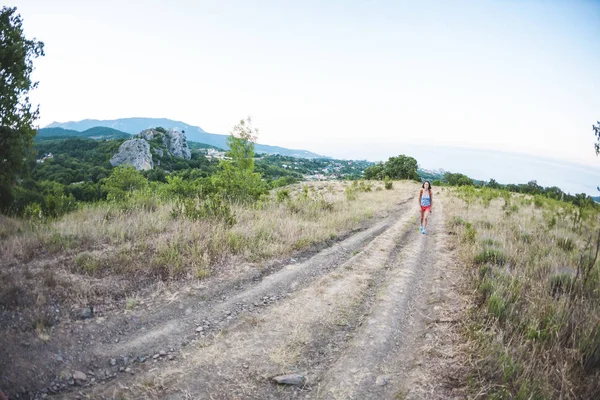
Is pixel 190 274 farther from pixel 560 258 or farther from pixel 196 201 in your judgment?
pixel 560 258

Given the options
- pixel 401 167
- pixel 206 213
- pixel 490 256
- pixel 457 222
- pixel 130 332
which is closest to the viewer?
pixel 130 332

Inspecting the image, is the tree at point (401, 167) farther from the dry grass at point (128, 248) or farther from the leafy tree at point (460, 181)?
the dry grass at point (128, 248)

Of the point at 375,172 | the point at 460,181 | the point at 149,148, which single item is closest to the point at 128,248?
the point at 460,181

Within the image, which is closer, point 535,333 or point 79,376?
point 79,376

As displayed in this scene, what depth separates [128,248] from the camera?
6.38m

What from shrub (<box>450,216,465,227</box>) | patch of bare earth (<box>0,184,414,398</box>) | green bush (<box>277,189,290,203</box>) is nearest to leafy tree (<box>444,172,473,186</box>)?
shrub (<box>450,216,465,227</box>)

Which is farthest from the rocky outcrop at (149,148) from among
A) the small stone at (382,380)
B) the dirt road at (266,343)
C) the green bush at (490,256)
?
the small stone at (382,380)

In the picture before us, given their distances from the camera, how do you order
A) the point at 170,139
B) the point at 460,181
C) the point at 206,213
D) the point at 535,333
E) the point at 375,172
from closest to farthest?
the point at 535,333 → the point at 206,213 → the point at 460,181 → the point at 375,172 → the point at 170,139

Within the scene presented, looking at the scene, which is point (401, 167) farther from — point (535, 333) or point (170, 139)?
point (170, 139)

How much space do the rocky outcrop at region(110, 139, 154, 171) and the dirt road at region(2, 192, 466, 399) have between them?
103 m

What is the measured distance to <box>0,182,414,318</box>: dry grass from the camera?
499 centimetres

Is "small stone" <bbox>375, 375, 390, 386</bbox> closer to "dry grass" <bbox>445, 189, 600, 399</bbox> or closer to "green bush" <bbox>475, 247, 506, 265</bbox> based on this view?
"dry grass" <bbox>445, 189, 600, 399</bbox>

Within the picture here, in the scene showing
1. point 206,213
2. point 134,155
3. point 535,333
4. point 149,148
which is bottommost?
point 535,333

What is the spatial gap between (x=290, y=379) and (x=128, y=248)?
17.0ft
